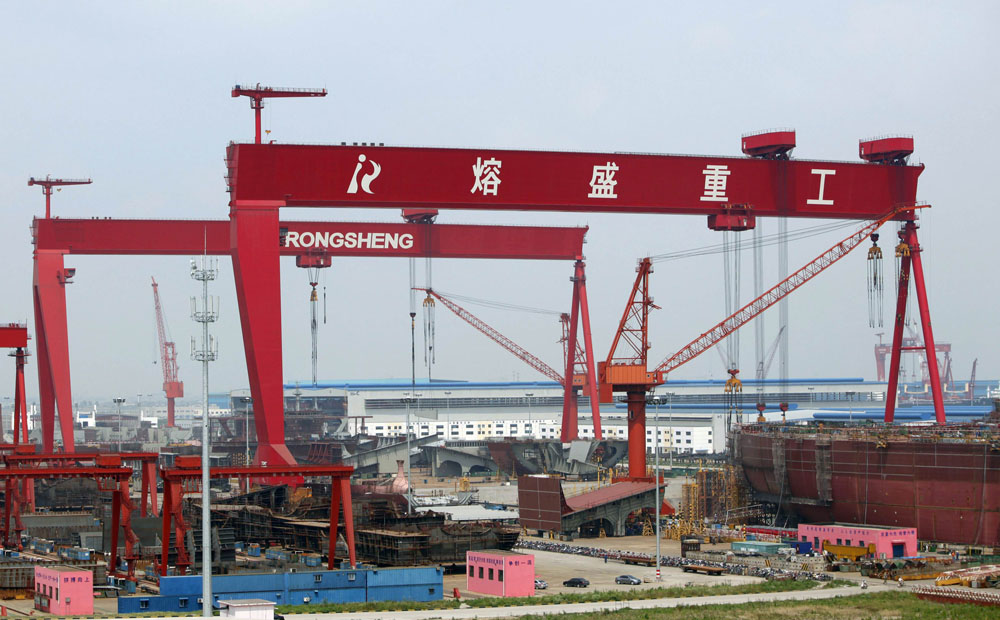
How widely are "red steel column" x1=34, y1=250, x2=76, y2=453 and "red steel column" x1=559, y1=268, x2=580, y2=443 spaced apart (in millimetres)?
35325

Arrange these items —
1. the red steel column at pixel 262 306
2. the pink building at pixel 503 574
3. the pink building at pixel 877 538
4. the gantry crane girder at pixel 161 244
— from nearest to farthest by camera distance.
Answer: the pink building at pixel 503 574 → the red steel column at pixel 262 306 → the pink building at pixel 877 538 → the gantry crane girder at pixel 161 244

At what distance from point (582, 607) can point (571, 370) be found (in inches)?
2351

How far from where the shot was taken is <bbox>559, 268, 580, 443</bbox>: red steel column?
9444 cm

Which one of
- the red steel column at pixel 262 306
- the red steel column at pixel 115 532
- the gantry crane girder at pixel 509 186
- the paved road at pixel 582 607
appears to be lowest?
the paved road at pixel 582 607

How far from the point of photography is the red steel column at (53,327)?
75.6 metres

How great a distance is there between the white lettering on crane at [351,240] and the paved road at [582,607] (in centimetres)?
4032

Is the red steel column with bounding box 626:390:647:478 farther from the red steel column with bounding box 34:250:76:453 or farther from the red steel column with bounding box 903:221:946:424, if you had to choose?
the red steel column with bounding box 34:250:76:453

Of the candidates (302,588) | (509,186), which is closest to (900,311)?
(509,186)

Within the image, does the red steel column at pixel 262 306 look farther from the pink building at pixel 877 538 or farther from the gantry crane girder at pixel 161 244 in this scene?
the pink building at pixel 877 538

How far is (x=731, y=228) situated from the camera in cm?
5738

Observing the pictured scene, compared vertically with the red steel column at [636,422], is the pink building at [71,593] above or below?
below

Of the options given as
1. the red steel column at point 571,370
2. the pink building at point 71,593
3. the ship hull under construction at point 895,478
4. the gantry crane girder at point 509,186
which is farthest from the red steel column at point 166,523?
the red steel column at point 571,370

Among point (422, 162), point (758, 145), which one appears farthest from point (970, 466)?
point (422, 162)

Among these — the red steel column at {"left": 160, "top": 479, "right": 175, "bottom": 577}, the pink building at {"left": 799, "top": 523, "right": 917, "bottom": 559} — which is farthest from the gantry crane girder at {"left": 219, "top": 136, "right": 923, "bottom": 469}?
the pink building at {"left": 799, "top": 523, "right": 917, "bottom": 559}
